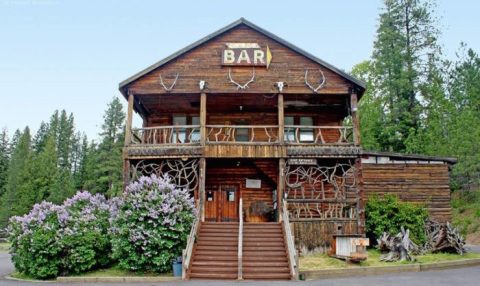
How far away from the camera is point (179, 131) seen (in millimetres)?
23438

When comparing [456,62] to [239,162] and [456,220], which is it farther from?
[239,162]

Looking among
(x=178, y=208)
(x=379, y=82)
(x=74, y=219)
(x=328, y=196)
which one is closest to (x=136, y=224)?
(x=178, y=208)

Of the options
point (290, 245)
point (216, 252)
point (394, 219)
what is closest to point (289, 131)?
point (394, 219)

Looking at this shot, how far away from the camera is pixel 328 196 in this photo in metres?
22.9

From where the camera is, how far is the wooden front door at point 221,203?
23.1 m

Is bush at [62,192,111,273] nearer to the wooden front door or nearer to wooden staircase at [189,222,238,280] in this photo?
wooden staircase at [189,222,238,280]

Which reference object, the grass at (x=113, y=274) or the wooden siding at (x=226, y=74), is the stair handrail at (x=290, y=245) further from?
the wooden siding at (x=226, y=74)

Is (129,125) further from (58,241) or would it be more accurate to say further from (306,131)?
(306,131)

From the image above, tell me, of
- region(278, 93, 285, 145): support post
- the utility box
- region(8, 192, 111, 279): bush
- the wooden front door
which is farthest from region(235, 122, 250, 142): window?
region(8, 192, 111, 279): bush

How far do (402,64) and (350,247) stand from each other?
2500cm

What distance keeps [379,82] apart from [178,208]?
99.4 feet

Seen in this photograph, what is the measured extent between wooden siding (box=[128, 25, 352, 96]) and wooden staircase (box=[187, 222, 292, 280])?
21.4 feet

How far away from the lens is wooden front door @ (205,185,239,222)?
75.7 ft

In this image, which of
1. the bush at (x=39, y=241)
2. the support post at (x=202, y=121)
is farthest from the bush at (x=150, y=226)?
the support post at (x=202, y=121)
